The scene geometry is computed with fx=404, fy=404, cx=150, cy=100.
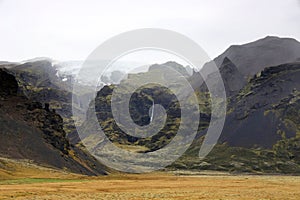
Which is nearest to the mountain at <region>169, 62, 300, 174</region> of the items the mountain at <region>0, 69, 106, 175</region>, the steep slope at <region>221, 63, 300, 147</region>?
the steep slope at <region>221, 63, 300, 147</region>

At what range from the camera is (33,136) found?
97.3 metres

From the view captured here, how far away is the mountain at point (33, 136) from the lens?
90250 mm

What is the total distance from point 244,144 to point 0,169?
Result: 120640mm

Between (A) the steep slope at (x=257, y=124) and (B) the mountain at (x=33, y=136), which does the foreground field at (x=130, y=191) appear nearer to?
(B) the mountain at (x=33, y=136)

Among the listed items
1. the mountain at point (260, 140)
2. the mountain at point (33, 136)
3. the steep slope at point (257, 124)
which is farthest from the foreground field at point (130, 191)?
the steep slope at point (257, 124)

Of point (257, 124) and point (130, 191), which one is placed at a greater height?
point (257, 124)

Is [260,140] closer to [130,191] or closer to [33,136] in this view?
[33,136]

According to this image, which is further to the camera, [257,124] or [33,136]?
[257,124]

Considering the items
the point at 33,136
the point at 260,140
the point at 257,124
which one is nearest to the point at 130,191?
the point at 33,136

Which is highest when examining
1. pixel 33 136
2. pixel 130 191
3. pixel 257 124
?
pixel 257 124

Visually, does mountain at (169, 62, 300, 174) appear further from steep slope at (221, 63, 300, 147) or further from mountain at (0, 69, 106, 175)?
mountain at (0, 69, 106, 175)

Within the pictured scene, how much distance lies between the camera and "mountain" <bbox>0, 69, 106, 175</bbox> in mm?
90250

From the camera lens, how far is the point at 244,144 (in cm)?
17250

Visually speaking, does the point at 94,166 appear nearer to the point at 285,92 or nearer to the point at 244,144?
the point at 244,144
